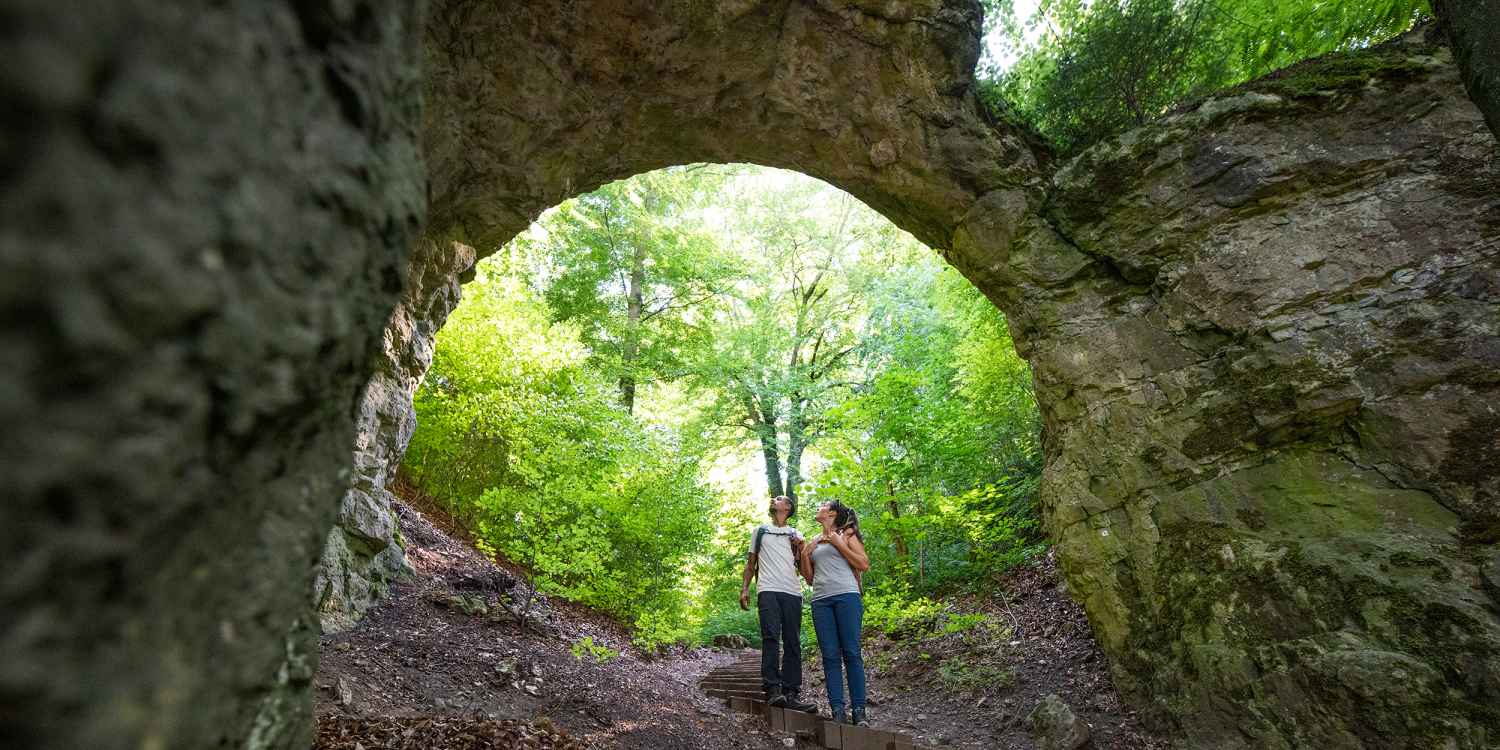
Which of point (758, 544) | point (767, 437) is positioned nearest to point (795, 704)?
point (758, 544)

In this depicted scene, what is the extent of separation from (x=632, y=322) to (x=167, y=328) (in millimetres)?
13754

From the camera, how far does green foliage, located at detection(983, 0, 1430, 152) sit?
4.87m

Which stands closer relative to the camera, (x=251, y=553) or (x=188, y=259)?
(x=188, y=259)

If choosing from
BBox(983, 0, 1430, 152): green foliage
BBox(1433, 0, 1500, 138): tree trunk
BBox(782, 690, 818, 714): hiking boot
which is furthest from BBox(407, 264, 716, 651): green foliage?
BBox(1433, 0, 1500, 138): tree trunk

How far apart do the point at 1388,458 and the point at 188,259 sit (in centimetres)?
512

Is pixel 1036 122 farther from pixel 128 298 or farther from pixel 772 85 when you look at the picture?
pixel 128 298

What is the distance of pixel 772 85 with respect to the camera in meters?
5.40

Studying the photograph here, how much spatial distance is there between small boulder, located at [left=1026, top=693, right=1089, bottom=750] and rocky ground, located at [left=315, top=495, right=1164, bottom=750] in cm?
18

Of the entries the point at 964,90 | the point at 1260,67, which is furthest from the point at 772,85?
the point at 1260,67

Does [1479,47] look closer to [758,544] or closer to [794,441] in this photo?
[758,544]

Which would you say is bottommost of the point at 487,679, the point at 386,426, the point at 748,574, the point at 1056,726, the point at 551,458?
the point at 1056,726

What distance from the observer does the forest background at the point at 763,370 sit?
5.36 metres

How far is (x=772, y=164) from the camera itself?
20.2ft

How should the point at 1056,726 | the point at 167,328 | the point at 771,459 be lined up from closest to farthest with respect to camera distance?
the point at 167,328 → the point at 1056,726 → the point at 771,459
